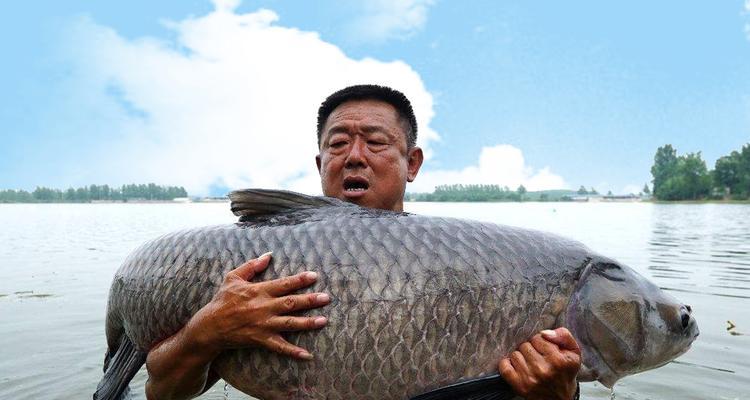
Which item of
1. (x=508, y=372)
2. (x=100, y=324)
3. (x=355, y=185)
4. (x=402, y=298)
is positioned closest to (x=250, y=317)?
(x=402, y=298)

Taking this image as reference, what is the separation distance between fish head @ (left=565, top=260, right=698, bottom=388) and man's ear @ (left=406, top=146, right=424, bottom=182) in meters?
1.72

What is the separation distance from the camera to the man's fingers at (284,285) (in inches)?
96.0

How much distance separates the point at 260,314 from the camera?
7.88 feet

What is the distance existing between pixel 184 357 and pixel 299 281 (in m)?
0.68

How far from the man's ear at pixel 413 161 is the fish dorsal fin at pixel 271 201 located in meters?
1.33

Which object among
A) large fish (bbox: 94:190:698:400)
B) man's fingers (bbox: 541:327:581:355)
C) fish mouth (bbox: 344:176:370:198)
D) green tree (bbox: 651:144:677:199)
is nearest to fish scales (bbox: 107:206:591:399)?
large fish (bbox: 94:190:698:400)

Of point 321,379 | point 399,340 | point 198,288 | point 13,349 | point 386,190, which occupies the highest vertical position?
point 386,190

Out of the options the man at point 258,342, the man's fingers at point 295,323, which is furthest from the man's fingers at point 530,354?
the man's fingers at point 295,323

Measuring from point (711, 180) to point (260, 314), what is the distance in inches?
4293

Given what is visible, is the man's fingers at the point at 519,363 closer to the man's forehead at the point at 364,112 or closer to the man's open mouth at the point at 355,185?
the man's open mouth at the point at 355,185

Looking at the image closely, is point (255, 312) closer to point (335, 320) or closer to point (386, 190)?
point (335, 320)

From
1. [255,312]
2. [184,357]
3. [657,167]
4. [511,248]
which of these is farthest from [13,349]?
[657,167]

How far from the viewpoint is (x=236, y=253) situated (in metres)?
2.68

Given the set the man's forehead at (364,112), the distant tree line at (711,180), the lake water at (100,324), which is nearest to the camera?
the man's forehead at (364,112)
